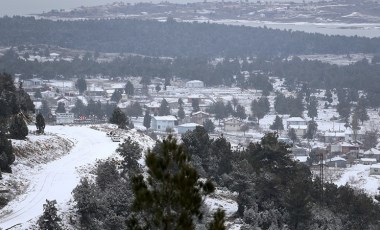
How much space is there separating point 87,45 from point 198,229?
145 metres

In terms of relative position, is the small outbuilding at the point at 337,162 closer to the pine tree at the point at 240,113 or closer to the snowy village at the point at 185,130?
the snowy village at the point at 185,130

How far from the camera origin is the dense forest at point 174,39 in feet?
527

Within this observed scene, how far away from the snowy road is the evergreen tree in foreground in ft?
26.5

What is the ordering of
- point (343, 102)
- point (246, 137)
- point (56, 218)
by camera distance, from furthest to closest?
point (343, 102), point (246, 137), point (56, 218)

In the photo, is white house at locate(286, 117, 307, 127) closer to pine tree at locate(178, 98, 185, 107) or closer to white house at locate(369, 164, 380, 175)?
pine tree at locate(178, 98, 185, 107)

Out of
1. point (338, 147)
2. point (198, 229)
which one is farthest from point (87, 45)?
point (198, 229)

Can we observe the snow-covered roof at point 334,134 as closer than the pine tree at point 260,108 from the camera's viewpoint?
Yes

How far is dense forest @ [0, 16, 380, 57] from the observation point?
16075 centimetres

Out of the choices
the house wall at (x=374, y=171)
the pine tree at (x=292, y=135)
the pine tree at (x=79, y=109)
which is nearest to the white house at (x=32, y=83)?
the pine tree at (x=79, y=109)

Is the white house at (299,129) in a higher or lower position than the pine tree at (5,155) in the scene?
lower

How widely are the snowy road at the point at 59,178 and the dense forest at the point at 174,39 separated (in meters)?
119

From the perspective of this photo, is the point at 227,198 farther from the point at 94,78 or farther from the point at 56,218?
the point at 94,78

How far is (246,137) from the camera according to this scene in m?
67.9

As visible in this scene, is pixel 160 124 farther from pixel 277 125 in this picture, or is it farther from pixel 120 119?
pixel 120 119
